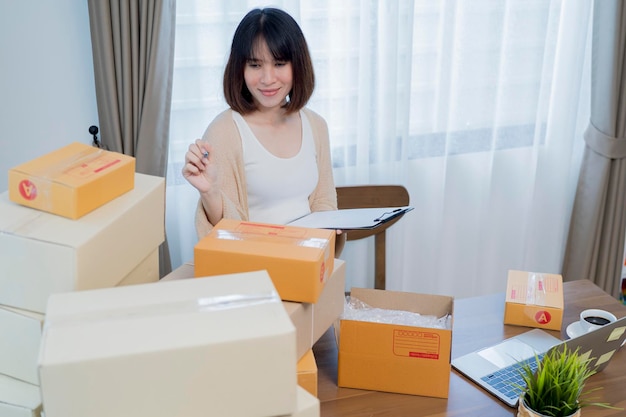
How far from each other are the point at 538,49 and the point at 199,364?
2322 millimetres

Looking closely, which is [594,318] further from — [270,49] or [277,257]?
[270,49]

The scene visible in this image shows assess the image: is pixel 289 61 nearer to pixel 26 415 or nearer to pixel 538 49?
pixel 26 415

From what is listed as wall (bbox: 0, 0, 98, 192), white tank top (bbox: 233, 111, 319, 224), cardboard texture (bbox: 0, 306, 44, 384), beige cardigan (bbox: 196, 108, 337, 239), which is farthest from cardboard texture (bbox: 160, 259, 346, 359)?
wall (bbox: 0, 0, 98, 192)

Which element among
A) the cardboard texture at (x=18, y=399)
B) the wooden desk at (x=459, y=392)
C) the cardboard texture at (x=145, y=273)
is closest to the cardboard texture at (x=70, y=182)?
the cardboard texture at (x=145, y=273)

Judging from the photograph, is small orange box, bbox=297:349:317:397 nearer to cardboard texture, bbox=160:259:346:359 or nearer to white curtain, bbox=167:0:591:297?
cardboard texture, bbox=160:259:346:359

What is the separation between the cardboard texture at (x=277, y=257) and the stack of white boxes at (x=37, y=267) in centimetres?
15

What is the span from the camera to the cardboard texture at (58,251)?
3.67 ft

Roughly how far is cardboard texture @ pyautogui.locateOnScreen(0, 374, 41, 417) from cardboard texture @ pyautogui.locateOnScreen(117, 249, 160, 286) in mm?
242

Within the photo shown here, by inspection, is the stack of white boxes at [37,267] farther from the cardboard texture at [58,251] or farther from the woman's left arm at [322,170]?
the woman's left arm at [322,170]

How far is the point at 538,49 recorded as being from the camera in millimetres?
2816

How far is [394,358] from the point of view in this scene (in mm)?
1432

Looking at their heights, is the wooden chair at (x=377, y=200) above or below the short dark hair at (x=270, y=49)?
below

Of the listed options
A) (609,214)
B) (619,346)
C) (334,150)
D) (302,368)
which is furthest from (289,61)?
(609,214)

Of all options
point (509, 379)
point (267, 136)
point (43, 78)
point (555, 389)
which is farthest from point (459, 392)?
point (43, 78)
